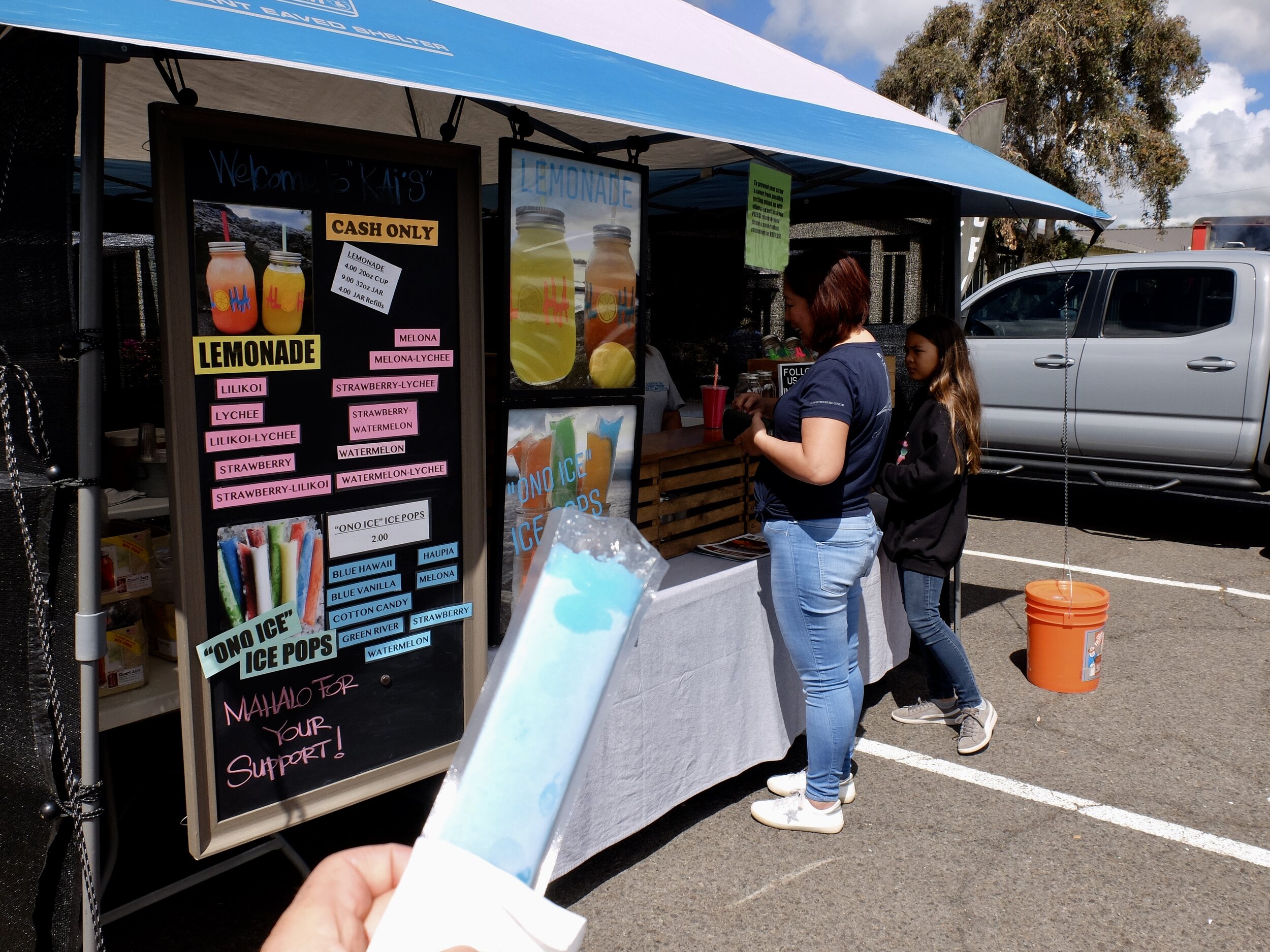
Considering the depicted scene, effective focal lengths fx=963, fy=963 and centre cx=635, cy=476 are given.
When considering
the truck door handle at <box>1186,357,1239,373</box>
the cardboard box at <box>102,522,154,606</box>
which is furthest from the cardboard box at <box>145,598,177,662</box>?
the truck door handle at <box>1186,357,1239,373</box>

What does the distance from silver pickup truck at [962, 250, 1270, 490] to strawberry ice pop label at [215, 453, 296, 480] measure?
504 centimetres

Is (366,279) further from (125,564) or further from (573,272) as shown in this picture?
(125,564)

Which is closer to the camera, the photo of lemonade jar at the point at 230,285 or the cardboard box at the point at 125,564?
the photo of lemonade jar at the point at 230,285

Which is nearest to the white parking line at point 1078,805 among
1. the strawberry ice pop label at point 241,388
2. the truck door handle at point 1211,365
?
the strawberry ice pop label at point 241,388

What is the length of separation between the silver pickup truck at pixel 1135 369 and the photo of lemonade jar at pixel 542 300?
4230 mm

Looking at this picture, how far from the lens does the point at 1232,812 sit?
328 cm

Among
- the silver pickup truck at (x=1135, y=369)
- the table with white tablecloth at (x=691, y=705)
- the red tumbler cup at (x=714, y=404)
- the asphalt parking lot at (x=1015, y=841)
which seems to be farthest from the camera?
the silver pickup truck at (x=1135, y=369)

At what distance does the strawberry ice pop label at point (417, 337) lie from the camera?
2342 millimetres

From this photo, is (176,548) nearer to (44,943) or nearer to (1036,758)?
(44,943)

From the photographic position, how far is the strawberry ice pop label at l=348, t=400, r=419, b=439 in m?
2.30

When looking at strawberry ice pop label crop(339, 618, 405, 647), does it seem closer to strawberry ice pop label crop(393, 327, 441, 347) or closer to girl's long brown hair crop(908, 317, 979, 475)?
strawberry ice pop label crop(393, 327, 441, 347)

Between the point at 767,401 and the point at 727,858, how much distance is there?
1.46m

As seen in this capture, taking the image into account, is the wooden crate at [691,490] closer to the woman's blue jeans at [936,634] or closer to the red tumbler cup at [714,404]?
the red tumbler cup at [714,404]

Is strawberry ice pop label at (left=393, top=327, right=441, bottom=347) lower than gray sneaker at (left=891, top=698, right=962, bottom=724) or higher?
higher
